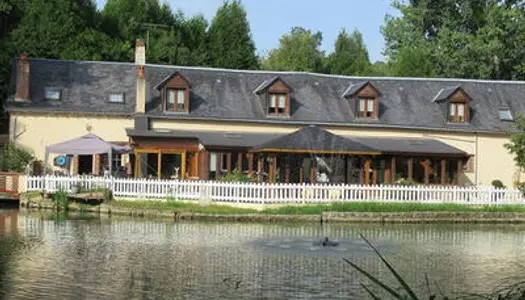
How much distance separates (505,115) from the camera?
4466cm

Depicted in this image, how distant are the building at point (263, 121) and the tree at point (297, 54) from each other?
27.7m

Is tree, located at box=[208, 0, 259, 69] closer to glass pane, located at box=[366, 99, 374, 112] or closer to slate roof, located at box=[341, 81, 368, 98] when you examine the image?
slate roof, located at box=[341, 81, 368, 98]

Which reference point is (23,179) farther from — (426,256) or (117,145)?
(426,256)

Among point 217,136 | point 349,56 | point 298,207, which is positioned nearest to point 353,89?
point 217,136

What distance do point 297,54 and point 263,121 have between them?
3404cm

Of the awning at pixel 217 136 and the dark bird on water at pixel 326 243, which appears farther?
the awning at pixel 217 136

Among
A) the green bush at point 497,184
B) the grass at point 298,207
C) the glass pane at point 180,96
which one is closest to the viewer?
the grass at point 298,207

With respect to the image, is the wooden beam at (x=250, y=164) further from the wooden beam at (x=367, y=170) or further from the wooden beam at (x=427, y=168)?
the wooden beam at (x=427, y=168)

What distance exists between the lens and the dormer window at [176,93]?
4122 centimetres

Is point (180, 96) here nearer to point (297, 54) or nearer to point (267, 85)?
point (267, 85)

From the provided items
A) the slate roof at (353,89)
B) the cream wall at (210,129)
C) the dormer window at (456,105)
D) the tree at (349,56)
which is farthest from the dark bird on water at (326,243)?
the tree at (349,56)

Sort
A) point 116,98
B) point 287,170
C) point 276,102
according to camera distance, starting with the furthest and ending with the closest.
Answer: point 276,102
point 116,98
point 287,170

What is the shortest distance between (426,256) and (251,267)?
5.05 m

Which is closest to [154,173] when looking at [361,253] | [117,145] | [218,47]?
[117,145]
